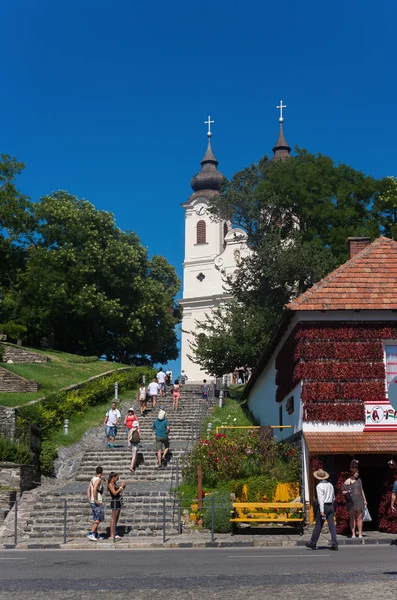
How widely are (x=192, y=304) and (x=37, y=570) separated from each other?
68.5 m

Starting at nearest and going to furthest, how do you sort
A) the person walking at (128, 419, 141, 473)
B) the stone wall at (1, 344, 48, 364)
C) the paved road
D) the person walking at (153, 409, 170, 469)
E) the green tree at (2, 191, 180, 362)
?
the paved road < the person walking at (153, 409, 170, 469) < the person walking at (128, 419, 141, 473) < the stone wall at (1, 344, 48, 364) < the green tree at (2, 191, 180, 362)

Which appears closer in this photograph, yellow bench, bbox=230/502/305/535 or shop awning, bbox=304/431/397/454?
yellow bench, bbox=230/502/305/535

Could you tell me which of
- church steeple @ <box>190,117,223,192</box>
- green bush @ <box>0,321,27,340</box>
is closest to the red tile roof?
green bush @ <box>0,321,27,340</box>

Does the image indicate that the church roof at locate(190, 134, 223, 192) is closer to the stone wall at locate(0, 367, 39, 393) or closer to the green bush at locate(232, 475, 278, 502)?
the stone wall at locate(0, 367, 39, 393)

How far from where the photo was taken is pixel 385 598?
9117mm

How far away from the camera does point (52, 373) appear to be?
4303 centimetres

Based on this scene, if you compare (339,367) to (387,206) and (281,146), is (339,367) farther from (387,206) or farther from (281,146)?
(281,146)

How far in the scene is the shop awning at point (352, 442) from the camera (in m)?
19.8

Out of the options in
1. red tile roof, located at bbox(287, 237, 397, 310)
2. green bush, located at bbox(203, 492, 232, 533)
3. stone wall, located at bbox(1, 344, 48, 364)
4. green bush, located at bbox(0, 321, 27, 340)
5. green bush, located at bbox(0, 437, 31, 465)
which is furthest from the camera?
green bush, located at bbox(0, 321, 27, 340)

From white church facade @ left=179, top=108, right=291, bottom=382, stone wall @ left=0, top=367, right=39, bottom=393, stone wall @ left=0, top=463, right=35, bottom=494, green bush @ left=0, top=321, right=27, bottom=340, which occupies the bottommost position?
stone wall @ left=0, top=463, right=35, bottom=494

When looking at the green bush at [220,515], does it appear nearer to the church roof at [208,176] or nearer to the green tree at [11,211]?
the green tree at [11,211]

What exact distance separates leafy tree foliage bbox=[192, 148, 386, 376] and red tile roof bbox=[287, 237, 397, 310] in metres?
18.5

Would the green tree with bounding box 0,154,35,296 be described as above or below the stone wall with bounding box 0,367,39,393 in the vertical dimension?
above

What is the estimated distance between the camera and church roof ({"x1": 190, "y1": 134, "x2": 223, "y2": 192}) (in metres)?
84.3
